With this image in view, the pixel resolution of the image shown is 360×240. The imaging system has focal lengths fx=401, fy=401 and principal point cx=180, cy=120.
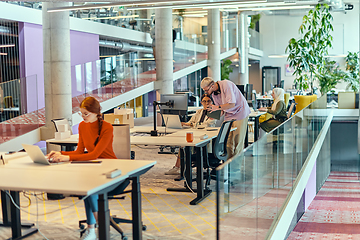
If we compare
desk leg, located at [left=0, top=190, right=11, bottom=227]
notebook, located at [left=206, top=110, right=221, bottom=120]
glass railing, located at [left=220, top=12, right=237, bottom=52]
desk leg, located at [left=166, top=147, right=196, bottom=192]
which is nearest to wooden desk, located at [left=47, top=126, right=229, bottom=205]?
desk leg, located at [left=166, top=147, right=196, bottom=192]

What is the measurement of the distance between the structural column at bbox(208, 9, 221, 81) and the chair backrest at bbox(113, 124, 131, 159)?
48.6 feet

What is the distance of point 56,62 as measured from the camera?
8.34m

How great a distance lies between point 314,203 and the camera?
45.4 feet

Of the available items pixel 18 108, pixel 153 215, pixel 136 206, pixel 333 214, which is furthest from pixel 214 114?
pixel 333 214

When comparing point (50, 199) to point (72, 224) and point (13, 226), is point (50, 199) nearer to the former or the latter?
point (72, 224)

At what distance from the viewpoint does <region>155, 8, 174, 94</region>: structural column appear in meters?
13.2

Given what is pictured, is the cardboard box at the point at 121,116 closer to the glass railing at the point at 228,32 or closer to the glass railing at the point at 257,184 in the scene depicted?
the glass railing at the point at 257,184

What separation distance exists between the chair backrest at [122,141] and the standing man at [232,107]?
2405mm

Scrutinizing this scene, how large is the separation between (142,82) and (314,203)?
720cm

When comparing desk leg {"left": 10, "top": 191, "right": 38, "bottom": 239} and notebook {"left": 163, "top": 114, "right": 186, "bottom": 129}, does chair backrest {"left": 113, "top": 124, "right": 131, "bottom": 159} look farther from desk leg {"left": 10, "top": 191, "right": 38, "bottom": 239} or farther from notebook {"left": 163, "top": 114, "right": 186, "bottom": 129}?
notebook {"left": 163, "top": 114, "right": 186, "bottom": 129}

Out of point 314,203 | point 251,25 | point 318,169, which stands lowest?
point 314,203

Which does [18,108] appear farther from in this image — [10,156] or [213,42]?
[213,42]

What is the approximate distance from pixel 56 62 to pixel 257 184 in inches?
227

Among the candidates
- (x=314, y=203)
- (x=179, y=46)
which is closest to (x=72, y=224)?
(x=314, y=203)
